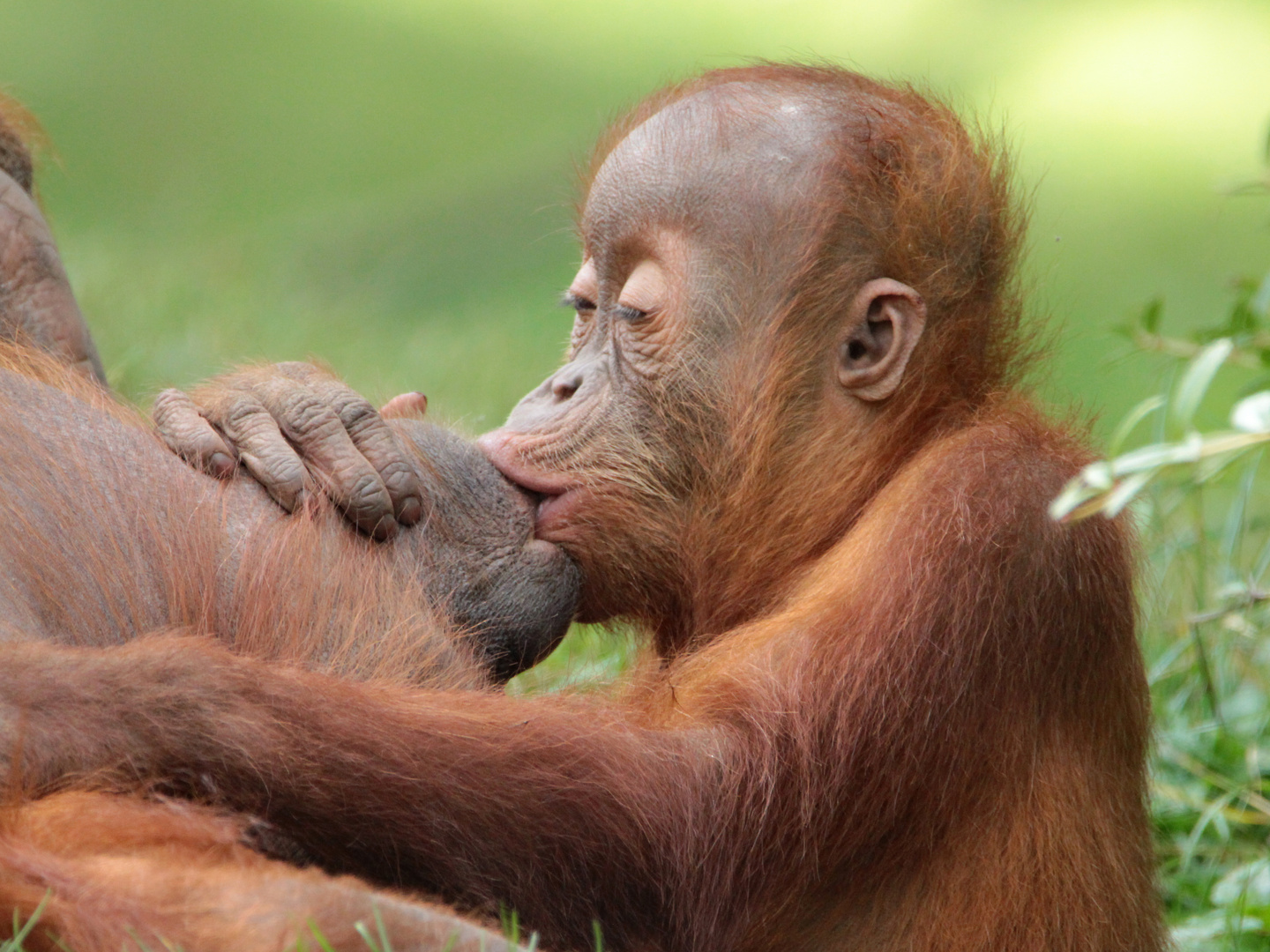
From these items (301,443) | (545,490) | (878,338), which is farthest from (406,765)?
(878,338)

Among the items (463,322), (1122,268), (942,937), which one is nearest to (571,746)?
(942,937)

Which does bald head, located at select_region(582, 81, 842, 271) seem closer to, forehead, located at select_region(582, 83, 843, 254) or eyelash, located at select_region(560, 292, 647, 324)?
forehead, located at select_region(582, 83, 843, 254)

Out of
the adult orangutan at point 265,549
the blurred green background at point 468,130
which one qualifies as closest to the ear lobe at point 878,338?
the adult orangutan at point 265,549

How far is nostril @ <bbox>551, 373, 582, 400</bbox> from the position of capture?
10.6 feet

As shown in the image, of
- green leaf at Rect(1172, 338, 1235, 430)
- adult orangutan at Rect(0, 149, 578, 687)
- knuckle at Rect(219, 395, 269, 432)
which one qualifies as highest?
green leaf at Rect(1172, 338, 1235, 430)

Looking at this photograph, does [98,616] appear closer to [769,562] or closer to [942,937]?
[769,562]

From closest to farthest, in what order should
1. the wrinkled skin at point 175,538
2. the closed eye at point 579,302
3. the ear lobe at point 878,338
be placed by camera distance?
the wrinkled skin at point 175,538 < the ear lobe at point 878,338 < the closed eye at point 579,302

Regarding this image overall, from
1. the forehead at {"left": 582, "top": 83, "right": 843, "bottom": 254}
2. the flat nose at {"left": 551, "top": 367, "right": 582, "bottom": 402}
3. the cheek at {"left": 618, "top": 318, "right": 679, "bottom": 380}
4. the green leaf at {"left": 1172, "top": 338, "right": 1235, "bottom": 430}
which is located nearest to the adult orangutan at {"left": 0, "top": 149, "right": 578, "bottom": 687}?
the flat nose at {"left": 551, "top": 367, "right": 582, "bottom": 402}

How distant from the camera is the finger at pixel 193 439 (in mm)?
2662

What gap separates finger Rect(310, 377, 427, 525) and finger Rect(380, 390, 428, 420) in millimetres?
367

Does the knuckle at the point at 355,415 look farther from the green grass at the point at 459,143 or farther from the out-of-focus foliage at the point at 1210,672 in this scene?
the green grass at the point at 459,143

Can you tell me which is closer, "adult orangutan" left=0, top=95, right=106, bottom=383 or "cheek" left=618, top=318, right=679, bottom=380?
"cheek" left=618, top=318, right=679, bottom=380

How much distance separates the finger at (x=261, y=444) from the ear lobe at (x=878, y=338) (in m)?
1.14

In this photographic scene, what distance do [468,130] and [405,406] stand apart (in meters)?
7.48
